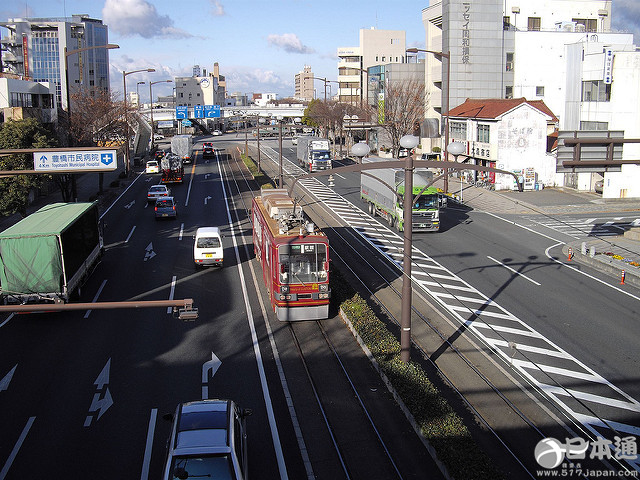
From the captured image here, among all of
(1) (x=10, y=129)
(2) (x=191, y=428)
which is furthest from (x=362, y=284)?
(1) (x=10, y=129)

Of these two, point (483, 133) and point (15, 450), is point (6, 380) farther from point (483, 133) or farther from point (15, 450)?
point (483, 133)

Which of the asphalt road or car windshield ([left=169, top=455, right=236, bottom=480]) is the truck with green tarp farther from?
car windshield ([left=169, top=455, right=236, bottom=480])

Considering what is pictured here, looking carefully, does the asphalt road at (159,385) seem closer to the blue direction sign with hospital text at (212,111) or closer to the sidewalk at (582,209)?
the sidewalk at (582,209)

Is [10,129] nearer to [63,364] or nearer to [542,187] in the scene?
[63,364]

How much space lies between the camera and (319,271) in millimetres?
22953

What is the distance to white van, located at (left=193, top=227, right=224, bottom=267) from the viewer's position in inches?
1248

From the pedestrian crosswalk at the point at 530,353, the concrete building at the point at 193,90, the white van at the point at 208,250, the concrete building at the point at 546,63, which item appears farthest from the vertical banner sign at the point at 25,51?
the pedestrian crosswalk at the point at 530,353

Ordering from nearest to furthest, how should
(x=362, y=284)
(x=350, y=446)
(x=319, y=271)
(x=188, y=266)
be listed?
(x=350, y=446) < (x=319, y=271) < (x=362, y=284) < (x=188, y=266)

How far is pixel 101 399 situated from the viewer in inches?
706

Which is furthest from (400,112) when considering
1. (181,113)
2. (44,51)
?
(44,51)

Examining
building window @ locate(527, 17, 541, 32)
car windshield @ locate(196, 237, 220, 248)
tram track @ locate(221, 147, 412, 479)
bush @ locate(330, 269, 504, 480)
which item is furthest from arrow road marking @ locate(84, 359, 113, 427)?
building window @ locate(527, 17, 541, 32)

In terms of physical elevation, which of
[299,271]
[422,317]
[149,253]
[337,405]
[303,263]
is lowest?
[337,405]

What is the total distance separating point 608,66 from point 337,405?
45342mm

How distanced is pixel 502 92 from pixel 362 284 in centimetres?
5055
